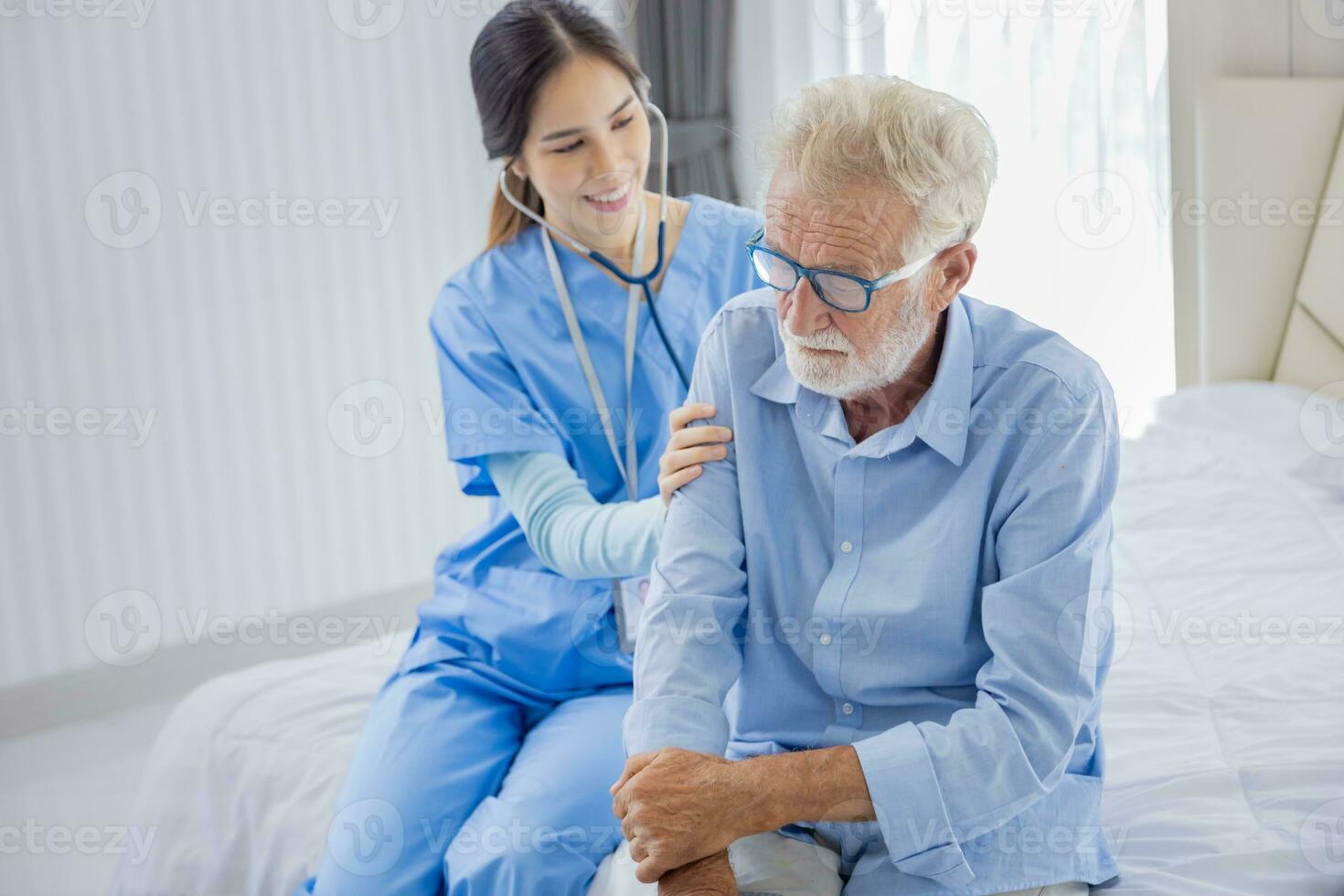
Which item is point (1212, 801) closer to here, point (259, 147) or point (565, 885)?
point (565, 885)

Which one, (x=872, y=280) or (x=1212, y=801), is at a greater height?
(x=872, y=280)

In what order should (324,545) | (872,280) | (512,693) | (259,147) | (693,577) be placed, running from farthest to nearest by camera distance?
1. (324,545)
2. (259,147)
3. (512,693)
4. (693,577)
5. (872,280)

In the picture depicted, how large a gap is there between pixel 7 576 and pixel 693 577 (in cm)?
205

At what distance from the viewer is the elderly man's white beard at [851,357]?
116cm

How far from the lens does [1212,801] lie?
1293mm

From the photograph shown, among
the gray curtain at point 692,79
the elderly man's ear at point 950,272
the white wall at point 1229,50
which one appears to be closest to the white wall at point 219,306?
the gray curtain at point 692,79

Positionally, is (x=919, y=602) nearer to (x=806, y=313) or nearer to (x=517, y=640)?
(x=806, y=313)

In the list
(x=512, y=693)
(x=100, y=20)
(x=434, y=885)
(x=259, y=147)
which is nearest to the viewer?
(x=434, y=885)

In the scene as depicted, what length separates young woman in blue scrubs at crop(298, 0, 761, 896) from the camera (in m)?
1.42

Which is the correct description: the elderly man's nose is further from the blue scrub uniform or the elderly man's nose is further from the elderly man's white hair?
the blue scrub uniform

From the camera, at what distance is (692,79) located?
3.42 meters

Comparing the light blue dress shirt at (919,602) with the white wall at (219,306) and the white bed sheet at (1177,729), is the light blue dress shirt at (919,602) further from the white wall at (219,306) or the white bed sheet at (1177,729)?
the white wall at (219,306)

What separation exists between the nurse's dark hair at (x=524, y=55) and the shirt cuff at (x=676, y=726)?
845mm

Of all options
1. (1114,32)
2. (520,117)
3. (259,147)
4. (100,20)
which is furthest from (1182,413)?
(100,20)
